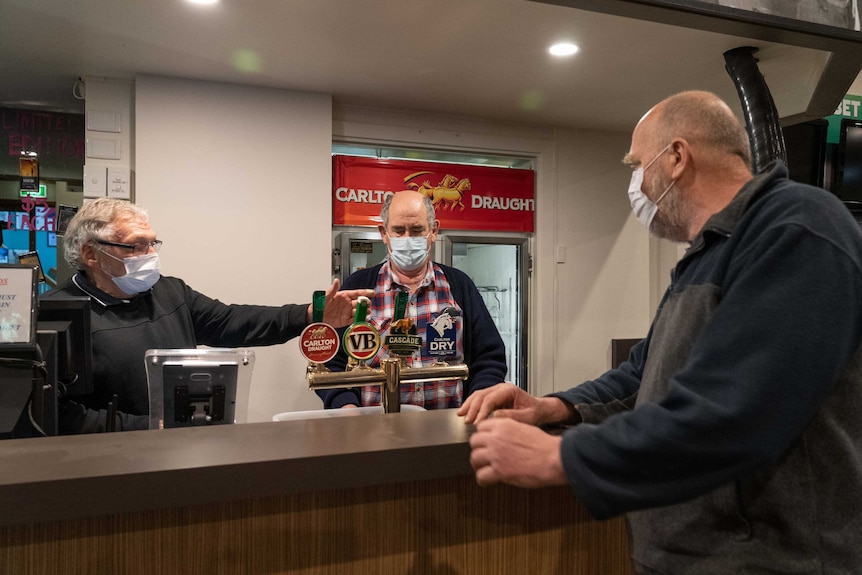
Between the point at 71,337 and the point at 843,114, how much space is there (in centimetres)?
579

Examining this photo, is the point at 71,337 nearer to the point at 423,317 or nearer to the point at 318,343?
the point at 318,343

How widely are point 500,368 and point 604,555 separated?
40.7 inches

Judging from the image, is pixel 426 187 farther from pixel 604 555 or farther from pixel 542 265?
pixel 604 555

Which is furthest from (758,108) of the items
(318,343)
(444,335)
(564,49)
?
(318,343)

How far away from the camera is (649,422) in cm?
72

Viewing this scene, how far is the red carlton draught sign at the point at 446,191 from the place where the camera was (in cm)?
425

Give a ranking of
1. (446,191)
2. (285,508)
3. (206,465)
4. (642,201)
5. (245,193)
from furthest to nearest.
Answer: (446,191) < (245,193) < (642,201) < (285,508) < (206,465)

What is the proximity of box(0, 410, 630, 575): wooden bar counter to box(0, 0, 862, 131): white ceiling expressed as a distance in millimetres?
1811

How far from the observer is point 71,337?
4.80 feet

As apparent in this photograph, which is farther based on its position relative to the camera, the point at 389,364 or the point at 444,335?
the point at 444,335

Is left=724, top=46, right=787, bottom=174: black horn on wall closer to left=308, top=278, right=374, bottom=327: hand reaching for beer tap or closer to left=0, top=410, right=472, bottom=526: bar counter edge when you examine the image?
left=308, top=278, right=374, bottom=327: hand reaching for beer tap

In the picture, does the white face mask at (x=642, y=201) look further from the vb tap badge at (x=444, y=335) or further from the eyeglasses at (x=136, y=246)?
the eyeglasses at (x=136, y=246)

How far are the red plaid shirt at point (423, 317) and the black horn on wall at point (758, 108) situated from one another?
2135 mm

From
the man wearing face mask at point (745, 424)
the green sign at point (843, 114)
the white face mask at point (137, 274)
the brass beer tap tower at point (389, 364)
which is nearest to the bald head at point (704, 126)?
the man wearing face mask at point (745, 424)
